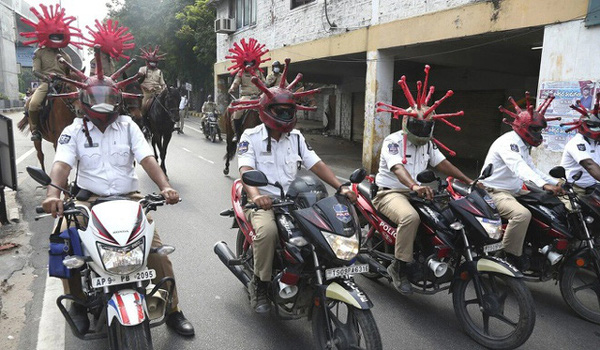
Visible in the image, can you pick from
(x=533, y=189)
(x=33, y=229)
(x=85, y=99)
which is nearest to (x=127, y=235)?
(x=85, y=99)

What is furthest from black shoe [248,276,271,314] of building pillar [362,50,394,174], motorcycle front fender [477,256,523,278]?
building pillar [362,50,394,174]

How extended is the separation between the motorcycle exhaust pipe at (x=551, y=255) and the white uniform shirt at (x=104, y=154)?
3.78 metres

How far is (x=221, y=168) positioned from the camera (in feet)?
39.5

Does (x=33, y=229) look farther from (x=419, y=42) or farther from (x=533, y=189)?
(x=419, y=42)

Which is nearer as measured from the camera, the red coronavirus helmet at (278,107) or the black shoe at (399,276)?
the red coronavirus helmet at (278,107)


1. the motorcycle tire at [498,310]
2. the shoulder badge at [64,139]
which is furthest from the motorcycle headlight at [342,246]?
the shoulder badge at [64,139]

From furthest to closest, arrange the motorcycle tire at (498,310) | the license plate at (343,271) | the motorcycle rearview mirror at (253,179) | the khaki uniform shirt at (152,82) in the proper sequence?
1. the khaki uniform shirt at (152,82)
2. the motorcycle tire at (498,310)
3. the motorcycle rearview mirror at (253,179)
4. the license plate at (343,271)

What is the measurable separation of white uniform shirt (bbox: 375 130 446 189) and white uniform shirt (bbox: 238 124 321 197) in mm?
926

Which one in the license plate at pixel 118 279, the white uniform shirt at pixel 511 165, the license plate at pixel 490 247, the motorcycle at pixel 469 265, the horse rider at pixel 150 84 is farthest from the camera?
the horse rider at pixel 150 84

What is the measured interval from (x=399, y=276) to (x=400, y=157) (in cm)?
116

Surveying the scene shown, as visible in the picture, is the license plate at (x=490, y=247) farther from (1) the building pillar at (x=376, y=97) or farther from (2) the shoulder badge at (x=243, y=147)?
(1) the building pillar at (x=376, y=97)

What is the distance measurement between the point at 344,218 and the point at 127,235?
138 cm

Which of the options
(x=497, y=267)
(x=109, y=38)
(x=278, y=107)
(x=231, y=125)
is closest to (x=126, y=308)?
(x=278, y=107)

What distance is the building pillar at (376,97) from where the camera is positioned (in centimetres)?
1224
